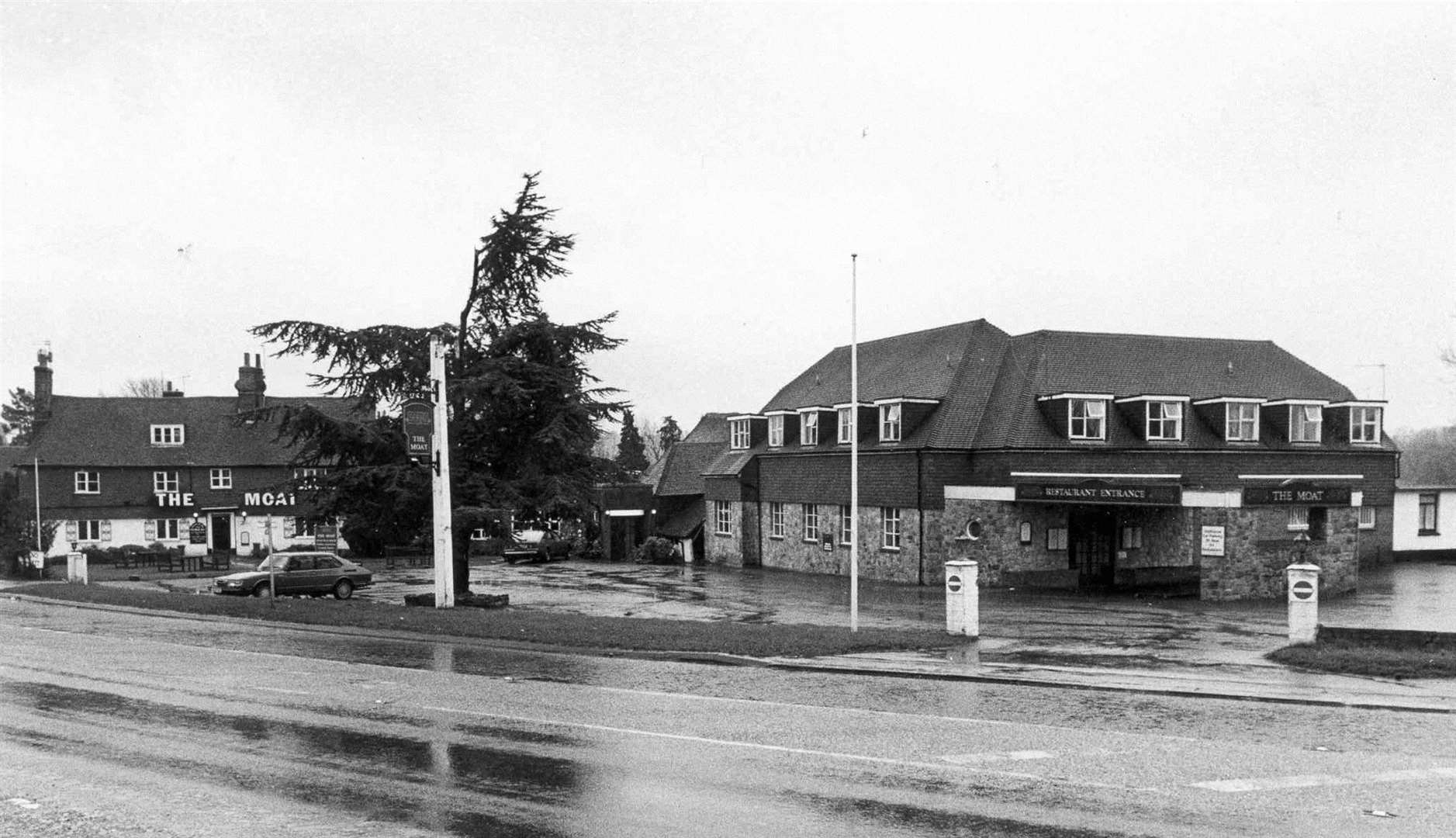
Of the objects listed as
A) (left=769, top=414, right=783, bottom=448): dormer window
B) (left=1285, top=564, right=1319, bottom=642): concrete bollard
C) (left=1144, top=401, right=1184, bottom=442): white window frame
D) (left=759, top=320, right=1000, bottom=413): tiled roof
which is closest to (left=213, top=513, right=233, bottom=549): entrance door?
(left=759, top=320, right=1000, bottom=413): tiled roof

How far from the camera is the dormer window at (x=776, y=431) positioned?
1889 inches

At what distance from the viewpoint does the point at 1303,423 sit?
131 feet

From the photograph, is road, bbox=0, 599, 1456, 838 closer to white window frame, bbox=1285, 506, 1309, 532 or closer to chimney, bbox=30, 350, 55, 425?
white window frame, bbox=1285, 506, 1309, 532

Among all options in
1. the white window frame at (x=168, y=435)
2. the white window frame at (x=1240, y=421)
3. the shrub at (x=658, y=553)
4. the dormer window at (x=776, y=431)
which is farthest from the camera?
the white window frame at (x=168, y=435)

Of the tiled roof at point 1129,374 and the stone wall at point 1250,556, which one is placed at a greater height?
the tiled roof at point 1129,374

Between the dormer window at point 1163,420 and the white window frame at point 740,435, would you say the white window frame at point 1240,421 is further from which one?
the white window frame at point 740,435

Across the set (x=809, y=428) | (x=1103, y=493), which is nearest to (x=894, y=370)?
(x=809, y=428)

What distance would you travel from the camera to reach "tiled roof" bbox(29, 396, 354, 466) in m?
56.9

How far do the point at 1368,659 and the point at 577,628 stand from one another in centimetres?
1370

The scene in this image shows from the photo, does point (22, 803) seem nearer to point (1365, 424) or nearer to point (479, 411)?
point (479, 411)

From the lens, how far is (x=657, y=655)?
61.4ft

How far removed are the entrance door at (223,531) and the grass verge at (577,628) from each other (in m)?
31.3

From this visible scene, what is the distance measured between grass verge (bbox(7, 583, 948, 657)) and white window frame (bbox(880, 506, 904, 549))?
1533cm

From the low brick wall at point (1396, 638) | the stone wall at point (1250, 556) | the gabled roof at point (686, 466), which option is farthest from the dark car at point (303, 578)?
the low brick wall at point (1396, 638)
